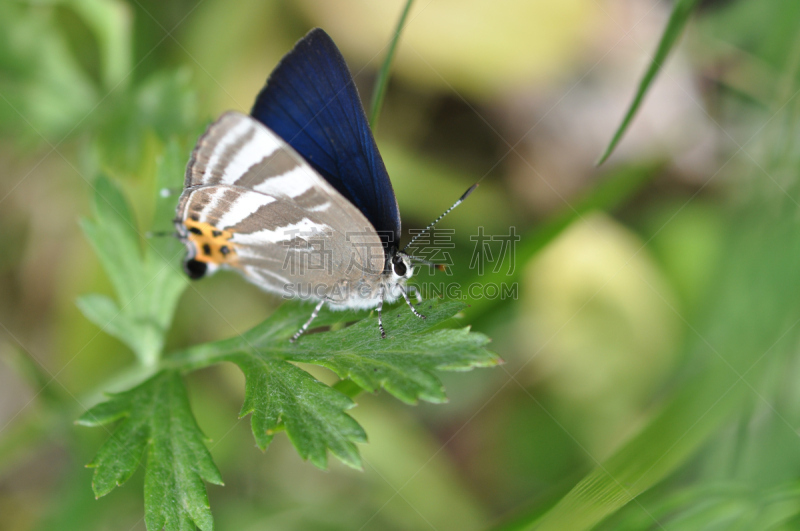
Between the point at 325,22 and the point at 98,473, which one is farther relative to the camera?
the point at 325,22

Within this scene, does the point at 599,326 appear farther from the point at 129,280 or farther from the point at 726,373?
the point at 129,280

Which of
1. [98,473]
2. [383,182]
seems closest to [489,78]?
[383,182]

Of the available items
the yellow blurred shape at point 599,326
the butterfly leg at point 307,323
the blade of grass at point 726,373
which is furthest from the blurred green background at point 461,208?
the butterfly leg at point 307,323

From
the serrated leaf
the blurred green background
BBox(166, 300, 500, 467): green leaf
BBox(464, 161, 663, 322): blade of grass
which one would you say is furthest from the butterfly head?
BBox(464, 161, 663, 322): blade of grass

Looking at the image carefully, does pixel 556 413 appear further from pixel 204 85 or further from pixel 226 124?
pixel 204 85

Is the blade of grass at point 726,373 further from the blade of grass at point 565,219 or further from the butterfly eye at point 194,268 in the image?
the butterfly eye at point 194,268

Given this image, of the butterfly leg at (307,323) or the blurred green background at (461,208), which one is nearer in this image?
the butterfly leg at (307,323)

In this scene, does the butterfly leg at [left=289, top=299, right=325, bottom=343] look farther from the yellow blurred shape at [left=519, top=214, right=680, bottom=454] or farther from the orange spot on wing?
the yellow blurred shape at [left=519, top=214, right=680, bottom=454]

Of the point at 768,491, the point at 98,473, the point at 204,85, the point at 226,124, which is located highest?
the point at 768,491
